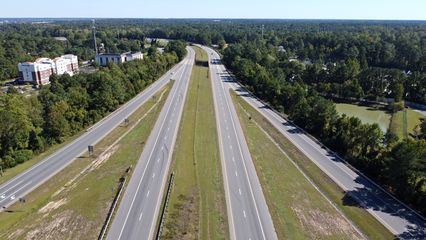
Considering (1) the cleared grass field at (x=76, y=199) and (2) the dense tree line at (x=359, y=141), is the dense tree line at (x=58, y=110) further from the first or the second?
(2) the dense tree line at (x=359, y=141)

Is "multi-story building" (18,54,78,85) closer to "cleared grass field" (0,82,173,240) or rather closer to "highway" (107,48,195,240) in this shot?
"highway" (107,48,195,240)

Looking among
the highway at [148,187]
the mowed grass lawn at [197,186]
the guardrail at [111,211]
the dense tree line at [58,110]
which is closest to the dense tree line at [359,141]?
the mowed grass lawn at [197,186]

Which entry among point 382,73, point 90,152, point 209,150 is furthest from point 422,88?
point 90,152

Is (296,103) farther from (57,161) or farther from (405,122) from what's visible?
(57,161)

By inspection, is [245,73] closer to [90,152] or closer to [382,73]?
[382,73]

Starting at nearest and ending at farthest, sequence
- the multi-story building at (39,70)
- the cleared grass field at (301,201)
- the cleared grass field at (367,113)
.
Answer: the cleared grass field at (301,201) → the cleared grass field at (367,113) → the multi-story building at (39,70)
